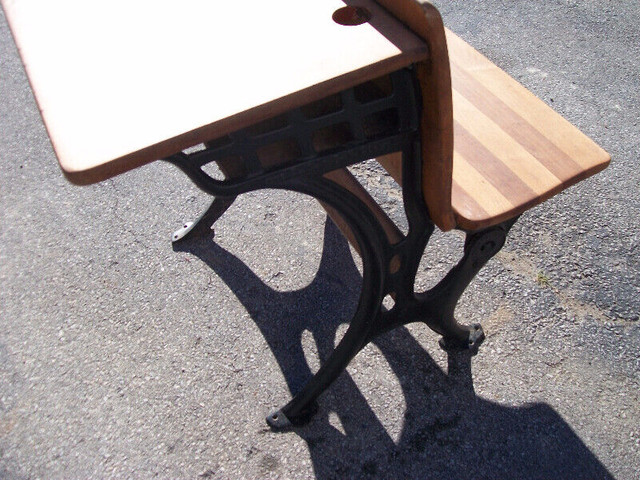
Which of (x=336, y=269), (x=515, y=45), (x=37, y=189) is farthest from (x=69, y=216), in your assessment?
(x=515, y=45)

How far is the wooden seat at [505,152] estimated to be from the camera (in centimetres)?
137

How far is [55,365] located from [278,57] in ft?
4.74

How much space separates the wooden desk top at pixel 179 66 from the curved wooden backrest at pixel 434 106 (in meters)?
0.02

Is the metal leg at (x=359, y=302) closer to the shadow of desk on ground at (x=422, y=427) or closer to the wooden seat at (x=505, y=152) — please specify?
the shadow of desk on ground at (x=422, y=427)

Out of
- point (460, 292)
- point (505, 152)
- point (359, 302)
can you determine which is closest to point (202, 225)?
point (359, 302)

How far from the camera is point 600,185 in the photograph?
2432 mm

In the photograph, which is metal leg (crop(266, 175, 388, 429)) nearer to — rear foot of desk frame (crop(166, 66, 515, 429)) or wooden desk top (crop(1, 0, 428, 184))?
rear foot of desk frame (crop(166, 66, 515, 429))

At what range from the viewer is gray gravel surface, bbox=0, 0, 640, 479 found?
5.82 feet

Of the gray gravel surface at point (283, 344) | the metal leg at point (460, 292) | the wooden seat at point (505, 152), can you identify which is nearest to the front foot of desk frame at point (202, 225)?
the gray gravel surface at point (283, 344)

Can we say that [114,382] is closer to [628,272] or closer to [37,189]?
[37,189]

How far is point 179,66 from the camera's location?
1.05m

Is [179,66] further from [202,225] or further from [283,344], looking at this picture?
[202,225]

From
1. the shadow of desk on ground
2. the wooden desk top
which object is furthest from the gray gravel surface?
the wooden desk top

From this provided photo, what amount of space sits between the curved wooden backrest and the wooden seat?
101mm
